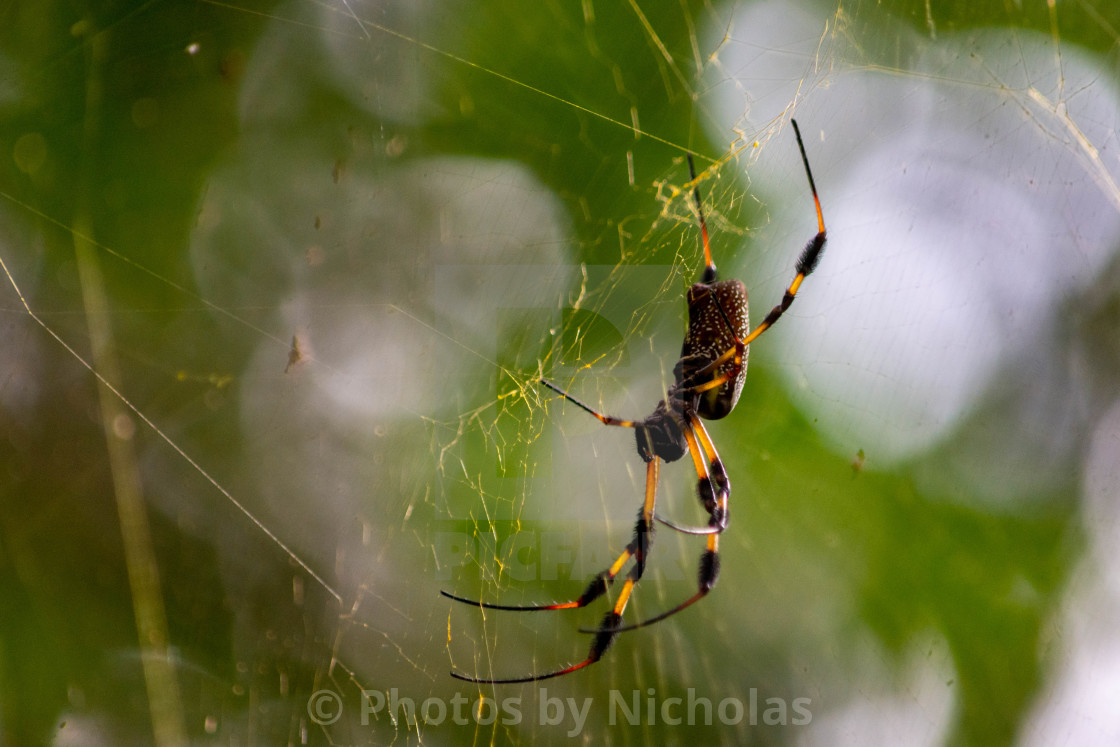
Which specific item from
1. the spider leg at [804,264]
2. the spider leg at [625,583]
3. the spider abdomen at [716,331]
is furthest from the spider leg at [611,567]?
the spider leg at [804,264]

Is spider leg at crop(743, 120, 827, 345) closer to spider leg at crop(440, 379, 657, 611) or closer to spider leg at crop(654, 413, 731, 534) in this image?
spider leg at crop(654, 413, 731, 534)

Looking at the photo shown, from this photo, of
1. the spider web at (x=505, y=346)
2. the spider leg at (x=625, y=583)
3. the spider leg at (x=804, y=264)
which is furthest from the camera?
the spider web at (x=505, y=346)

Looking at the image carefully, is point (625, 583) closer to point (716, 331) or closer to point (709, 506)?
point (709, 506)

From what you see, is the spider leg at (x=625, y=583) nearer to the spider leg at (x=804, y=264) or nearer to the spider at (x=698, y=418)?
the spider at (x=698, y=418)

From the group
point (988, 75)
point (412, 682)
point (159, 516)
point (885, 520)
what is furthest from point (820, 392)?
point (159, 516)

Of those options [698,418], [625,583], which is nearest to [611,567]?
[625,583]

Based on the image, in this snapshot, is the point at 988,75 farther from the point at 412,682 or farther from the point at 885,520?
the point at 412,682
